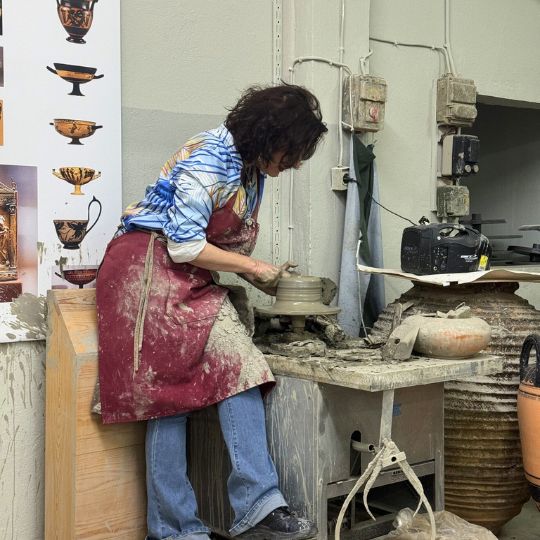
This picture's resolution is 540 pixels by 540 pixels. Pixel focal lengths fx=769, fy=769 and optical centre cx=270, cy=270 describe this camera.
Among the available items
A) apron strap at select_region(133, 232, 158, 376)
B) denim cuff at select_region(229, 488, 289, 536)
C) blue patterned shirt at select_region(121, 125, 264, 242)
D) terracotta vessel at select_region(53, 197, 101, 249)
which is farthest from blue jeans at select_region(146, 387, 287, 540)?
terracotta vessel at select_region(53, 197, 101, 249)

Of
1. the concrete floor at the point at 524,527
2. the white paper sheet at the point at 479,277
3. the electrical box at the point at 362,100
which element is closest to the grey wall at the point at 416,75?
the electrical box at the point at 362,100

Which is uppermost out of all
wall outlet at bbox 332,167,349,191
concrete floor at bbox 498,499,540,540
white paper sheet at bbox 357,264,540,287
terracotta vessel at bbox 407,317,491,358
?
wall outlet at bbox 332,167,349,191

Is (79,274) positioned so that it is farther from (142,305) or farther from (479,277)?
(479,277)

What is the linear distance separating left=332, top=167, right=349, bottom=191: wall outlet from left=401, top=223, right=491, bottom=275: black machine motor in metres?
0.37

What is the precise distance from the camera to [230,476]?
228 cm

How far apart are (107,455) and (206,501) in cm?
40

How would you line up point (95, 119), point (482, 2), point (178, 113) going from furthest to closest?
point (482, 2)
point (178, 113)
point (95, 119)

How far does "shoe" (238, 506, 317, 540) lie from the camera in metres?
2.17

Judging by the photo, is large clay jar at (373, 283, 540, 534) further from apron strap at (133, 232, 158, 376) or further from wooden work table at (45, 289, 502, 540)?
apron strap at (133, 232, 158, 376)

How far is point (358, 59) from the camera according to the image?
328 cm

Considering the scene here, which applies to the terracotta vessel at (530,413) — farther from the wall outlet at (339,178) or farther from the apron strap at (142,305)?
the apron strap at (142,305)

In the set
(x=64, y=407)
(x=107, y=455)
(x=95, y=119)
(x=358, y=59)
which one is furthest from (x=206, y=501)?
(x=358, y=59)

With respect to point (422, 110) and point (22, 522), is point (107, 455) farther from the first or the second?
point (422, 110)

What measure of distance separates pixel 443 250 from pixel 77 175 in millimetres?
1366
